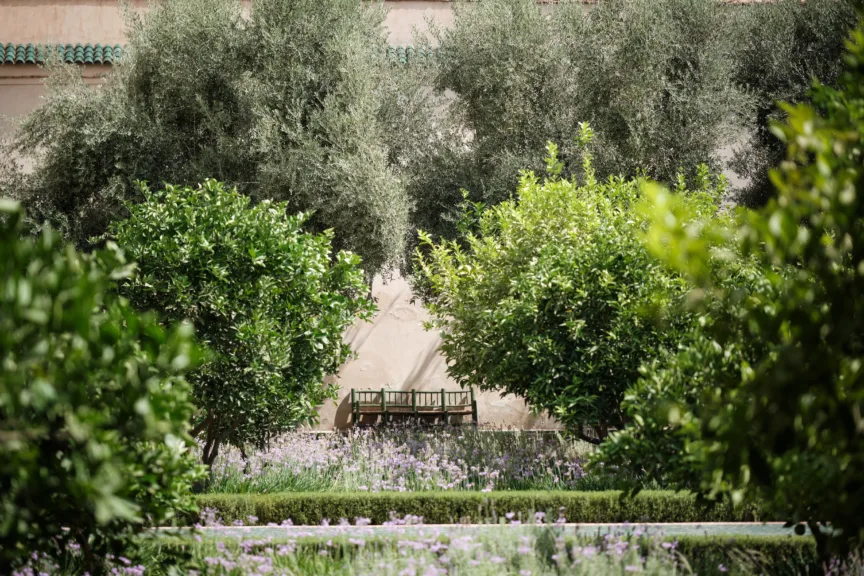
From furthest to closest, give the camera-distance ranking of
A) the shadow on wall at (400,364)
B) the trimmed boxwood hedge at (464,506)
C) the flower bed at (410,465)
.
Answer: the shadow on wall at (400,364)
the flower bed at (410,465)
the trimmed boxwood hedge at (464,506)

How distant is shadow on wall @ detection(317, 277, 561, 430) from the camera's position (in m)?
18.8

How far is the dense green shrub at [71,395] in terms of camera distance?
119 inches

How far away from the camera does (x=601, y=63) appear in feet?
57.5

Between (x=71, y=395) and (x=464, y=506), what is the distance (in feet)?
23.1

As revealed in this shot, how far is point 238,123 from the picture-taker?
53.8 feet

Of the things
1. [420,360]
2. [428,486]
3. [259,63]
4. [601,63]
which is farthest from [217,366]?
[601,63]

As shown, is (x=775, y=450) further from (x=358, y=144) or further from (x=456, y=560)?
(x=358, y=144)

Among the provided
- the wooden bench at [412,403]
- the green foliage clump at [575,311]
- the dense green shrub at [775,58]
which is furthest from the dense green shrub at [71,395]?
the dense green shrub at [775,58]

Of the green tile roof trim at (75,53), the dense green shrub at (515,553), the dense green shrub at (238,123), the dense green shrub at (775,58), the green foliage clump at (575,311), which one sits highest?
the green tile roof trim at (75,53)

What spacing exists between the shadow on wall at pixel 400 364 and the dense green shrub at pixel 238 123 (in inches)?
123

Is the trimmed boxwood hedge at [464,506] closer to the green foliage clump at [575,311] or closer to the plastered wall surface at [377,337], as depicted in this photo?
the green foliage clump at [575,311]

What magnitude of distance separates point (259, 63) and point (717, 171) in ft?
31.2

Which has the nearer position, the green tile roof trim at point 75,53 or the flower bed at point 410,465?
the flower bed at point 410,465

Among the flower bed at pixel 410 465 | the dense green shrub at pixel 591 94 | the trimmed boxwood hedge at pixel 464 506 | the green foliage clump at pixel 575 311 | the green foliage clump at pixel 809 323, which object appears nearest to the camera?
the green foliage clump at pixel 809 323
